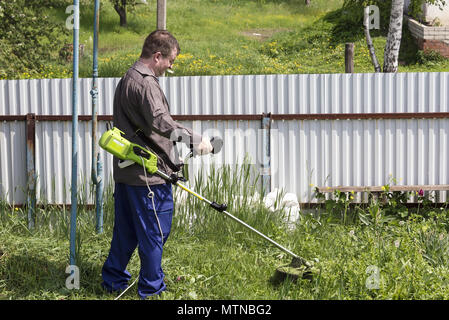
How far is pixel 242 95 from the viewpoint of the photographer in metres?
7.06

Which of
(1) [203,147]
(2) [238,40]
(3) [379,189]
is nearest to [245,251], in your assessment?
(1) [203,147]

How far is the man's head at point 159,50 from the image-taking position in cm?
443

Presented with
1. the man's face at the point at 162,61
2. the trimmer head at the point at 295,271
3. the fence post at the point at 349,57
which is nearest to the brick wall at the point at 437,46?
the fence post at the point at 349,57

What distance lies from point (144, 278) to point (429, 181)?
367cm

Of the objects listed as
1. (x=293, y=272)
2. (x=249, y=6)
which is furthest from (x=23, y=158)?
(x=249, y=6)

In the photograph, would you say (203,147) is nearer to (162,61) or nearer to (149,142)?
(149,142)

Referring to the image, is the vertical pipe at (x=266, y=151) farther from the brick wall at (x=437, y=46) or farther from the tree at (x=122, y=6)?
the tree at (x=122, y=6)

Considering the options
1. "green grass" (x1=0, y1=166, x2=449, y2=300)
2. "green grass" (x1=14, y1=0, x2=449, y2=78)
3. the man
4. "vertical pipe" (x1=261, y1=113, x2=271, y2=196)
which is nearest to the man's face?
the man

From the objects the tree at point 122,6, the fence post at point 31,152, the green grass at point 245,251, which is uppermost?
the tree at point 122,6

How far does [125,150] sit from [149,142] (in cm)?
23

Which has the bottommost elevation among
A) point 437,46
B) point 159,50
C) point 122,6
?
point 159,50

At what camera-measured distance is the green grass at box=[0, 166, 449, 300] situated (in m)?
4.58

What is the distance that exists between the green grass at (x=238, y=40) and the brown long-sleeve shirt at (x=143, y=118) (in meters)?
9.01

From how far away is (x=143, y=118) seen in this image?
4.43m
